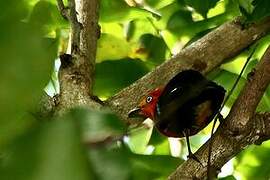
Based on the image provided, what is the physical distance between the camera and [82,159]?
135 millimetres

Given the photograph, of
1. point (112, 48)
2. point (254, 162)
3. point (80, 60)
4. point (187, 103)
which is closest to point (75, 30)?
point (80, 60)

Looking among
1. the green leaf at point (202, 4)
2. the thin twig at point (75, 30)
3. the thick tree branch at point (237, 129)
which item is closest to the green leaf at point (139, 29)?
the green leaf at point (202, 4)

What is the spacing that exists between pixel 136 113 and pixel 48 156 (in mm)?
561

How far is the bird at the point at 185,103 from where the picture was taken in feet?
1.85

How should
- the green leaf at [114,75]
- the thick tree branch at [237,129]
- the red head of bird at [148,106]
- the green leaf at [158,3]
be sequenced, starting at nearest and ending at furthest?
the thick tree branch at [237,129]
the red head of bird at [148,106]
the green leaf at [114,75]
the green leaf at [158,3]

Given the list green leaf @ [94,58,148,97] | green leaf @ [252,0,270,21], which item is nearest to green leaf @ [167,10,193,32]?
green leaf @ [94,58,148,97]

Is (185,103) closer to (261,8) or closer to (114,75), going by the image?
(261,8)

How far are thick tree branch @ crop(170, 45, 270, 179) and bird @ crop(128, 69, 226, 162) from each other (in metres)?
0.02

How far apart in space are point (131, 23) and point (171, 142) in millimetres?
247

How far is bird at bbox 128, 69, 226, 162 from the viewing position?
0.56 metres

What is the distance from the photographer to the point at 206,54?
0.79 meters

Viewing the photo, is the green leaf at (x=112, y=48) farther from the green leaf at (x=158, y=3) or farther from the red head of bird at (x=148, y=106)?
the red head of bird at (x=148, y=106)

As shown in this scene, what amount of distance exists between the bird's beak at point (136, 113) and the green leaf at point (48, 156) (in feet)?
1.76

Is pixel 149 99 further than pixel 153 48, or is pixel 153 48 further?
pixel 153 48
